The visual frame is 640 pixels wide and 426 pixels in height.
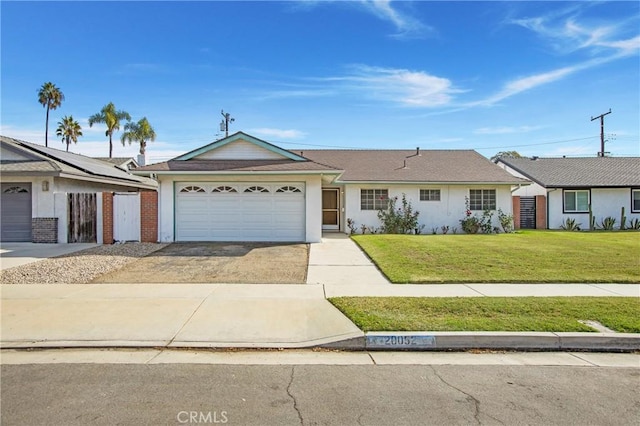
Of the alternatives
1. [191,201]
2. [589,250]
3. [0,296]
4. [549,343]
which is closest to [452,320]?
[549,343]

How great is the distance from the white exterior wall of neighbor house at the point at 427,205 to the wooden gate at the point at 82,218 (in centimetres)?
1110

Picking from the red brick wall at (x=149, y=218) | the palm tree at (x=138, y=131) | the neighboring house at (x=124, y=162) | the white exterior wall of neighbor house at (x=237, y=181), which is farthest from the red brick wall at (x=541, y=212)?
the palm tree at (x=138, y=131)

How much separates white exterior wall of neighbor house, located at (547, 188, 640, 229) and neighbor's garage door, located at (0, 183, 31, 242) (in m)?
26.1

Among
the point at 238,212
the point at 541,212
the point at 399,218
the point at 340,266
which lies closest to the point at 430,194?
the point at 399,218

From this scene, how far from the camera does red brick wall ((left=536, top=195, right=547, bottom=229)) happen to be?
901 inches

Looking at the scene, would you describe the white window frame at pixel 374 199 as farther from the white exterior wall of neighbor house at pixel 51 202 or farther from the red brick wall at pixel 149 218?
the white exterior wall of neighbor house at pixel 51 202

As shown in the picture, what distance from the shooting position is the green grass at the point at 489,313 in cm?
550

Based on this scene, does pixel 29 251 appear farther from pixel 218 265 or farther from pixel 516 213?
pixel 516 213

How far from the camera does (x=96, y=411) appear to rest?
349cm

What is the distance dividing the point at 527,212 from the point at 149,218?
68.0ft

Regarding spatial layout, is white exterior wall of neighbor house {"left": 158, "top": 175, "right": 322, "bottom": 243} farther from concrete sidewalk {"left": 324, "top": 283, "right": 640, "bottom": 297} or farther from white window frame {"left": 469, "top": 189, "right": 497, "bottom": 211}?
white window frame {"left": 469, "top": 189, "right": 497, "bottom": 211}

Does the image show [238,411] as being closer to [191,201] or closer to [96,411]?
[96,411]

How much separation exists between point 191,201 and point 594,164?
1030 inches

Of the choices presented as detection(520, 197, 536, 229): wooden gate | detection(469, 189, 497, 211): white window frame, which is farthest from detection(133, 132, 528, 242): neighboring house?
detection(520, 197, 536, 229): wooden gate
